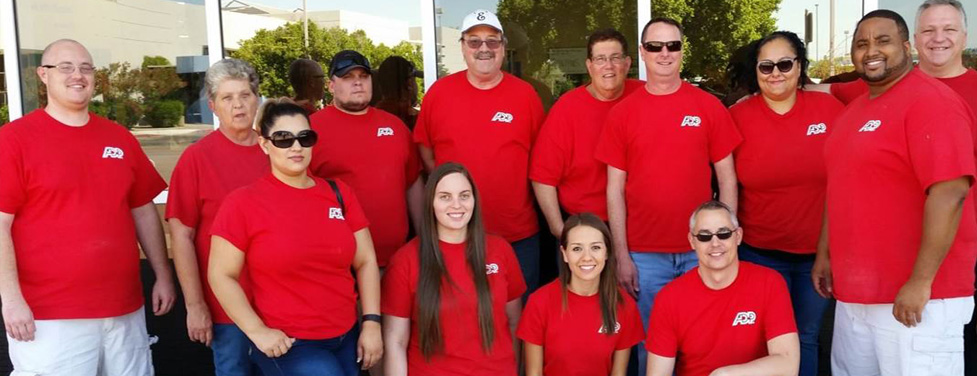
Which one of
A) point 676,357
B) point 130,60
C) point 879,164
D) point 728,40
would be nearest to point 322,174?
point 676,357

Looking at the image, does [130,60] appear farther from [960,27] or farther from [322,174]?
[960,27]

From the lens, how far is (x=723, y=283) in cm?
273

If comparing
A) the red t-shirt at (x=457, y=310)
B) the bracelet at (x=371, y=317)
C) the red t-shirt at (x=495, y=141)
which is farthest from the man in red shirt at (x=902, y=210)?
the bracelet at (x=371, y=317)

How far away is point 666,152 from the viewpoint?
9.92 feet

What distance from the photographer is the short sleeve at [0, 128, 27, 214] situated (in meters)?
2.58

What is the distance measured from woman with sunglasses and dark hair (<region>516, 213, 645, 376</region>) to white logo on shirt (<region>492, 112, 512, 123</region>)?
0.64m

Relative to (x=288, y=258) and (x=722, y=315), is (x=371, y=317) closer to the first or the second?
(x=288, y=258)

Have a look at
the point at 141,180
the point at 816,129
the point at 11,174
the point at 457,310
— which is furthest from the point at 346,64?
the point at 816,129

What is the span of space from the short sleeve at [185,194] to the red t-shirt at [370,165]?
553 millimetres

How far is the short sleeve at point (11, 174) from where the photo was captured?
2.58 m

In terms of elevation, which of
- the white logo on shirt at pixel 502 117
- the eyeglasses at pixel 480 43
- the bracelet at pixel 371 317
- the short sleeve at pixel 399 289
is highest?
the eyeglasses at pixel 480 43

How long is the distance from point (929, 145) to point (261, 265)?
6.68ft

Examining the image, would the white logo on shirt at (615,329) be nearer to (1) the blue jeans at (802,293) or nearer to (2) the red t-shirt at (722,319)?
(2) the red t-shirt at (722,319)

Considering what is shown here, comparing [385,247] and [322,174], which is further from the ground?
[322,174]
